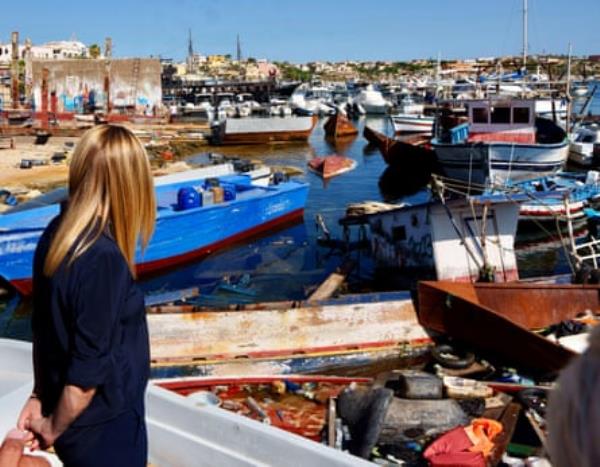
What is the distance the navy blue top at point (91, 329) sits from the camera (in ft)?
7.46

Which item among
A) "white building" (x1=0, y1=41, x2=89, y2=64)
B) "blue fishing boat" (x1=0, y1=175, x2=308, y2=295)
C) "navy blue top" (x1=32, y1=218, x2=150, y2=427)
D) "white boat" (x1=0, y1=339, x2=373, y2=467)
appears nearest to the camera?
"navy blue top" (x1=32, y1=218, x2=150, y2=427)

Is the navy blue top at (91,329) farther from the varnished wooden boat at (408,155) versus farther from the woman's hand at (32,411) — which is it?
the varnished wooden boat at (408,155)

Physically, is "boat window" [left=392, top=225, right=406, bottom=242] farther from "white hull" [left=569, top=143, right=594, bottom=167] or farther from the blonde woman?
"white hull" [left=569, top=143, right=594, bottom=167]

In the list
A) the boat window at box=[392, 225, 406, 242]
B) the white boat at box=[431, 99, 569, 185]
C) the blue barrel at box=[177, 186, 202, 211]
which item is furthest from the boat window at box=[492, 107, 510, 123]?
the blue barrel at box=[177, 186, 202, 211]

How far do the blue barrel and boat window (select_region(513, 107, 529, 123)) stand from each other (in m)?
12.4

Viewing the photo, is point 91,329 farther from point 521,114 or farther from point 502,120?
point 502,120

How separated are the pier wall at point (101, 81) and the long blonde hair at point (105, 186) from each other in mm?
45350

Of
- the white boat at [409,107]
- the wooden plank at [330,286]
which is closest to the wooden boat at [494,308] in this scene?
the wooden plank at [330,286]

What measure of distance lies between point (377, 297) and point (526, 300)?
2.00 m

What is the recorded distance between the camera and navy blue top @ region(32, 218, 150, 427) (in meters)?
2.27

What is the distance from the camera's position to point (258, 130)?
4200 centimetres

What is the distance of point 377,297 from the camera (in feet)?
33.0

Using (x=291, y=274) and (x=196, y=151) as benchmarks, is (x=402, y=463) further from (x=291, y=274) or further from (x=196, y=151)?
(x=196, y=151)

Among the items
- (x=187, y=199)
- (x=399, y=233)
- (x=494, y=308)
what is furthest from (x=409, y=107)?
(x=494, y=308)
